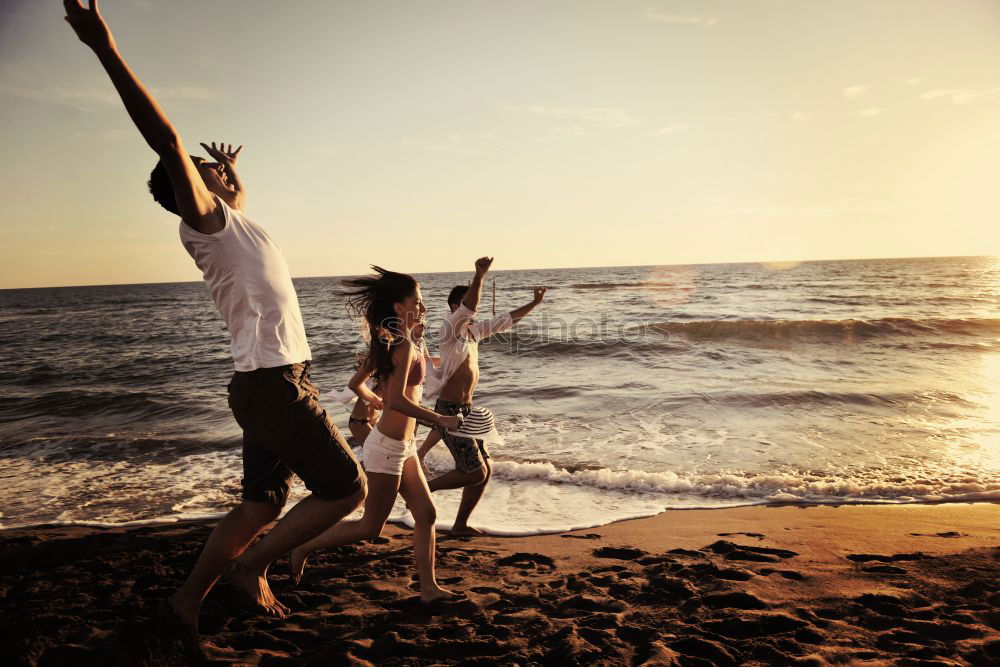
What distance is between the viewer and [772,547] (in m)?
4.08

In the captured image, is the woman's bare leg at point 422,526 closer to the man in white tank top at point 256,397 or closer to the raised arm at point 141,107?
the man in white tank top at point 256,397

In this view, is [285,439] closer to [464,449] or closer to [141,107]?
[141,107]

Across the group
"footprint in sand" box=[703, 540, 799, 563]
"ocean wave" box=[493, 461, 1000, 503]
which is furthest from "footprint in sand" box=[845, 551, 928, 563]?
"ocean wave" box=[493, 461, 1000, 503]

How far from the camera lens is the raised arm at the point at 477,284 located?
4.25 m

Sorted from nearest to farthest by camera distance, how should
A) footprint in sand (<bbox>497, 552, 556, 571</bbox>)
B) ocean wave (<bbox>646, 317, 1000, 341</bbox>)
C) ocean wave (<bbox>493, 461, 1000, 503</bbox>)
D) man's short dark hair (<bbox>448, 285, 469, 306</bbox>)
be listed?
1. footprint in sand (<bbox>497, 552, 556, 571</bbox>)
2. man's short dark hair (<bbox>448, 285, 469, 306</bbox>)
3. ocean wave (<bbox>493, 461, 1000, 503</bbox>)
4. ocean wave (<bbox>646, 317, 1000, 341</bbox>)

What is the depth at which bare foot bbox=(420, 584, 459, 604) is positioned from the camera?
124 inches

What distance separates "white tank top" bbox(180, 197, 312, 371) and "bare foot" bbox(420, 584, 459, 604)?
1682 mm

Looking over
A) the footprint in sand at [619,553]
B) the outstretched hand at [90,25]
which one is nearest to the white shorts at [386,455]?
the footprint in sand at [619,553]

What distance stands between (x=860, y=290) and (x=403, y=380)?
43.4 meters

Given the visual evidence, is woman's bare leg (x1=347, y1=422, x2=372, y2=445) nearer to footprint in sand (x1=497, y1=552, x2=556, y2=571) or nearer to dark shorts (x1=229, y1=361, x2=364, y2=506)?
footprint in sand (x1=497, y1=552, x2=556, y2=571)

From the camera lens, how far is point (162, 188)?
94.3 inches

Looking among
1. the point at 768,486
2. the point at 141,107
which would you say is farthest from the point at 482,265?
the point at 768,486

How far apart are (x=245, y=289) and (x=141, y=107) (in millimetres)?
813

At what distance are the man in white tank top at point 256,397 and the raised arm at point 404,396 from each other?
42cm
